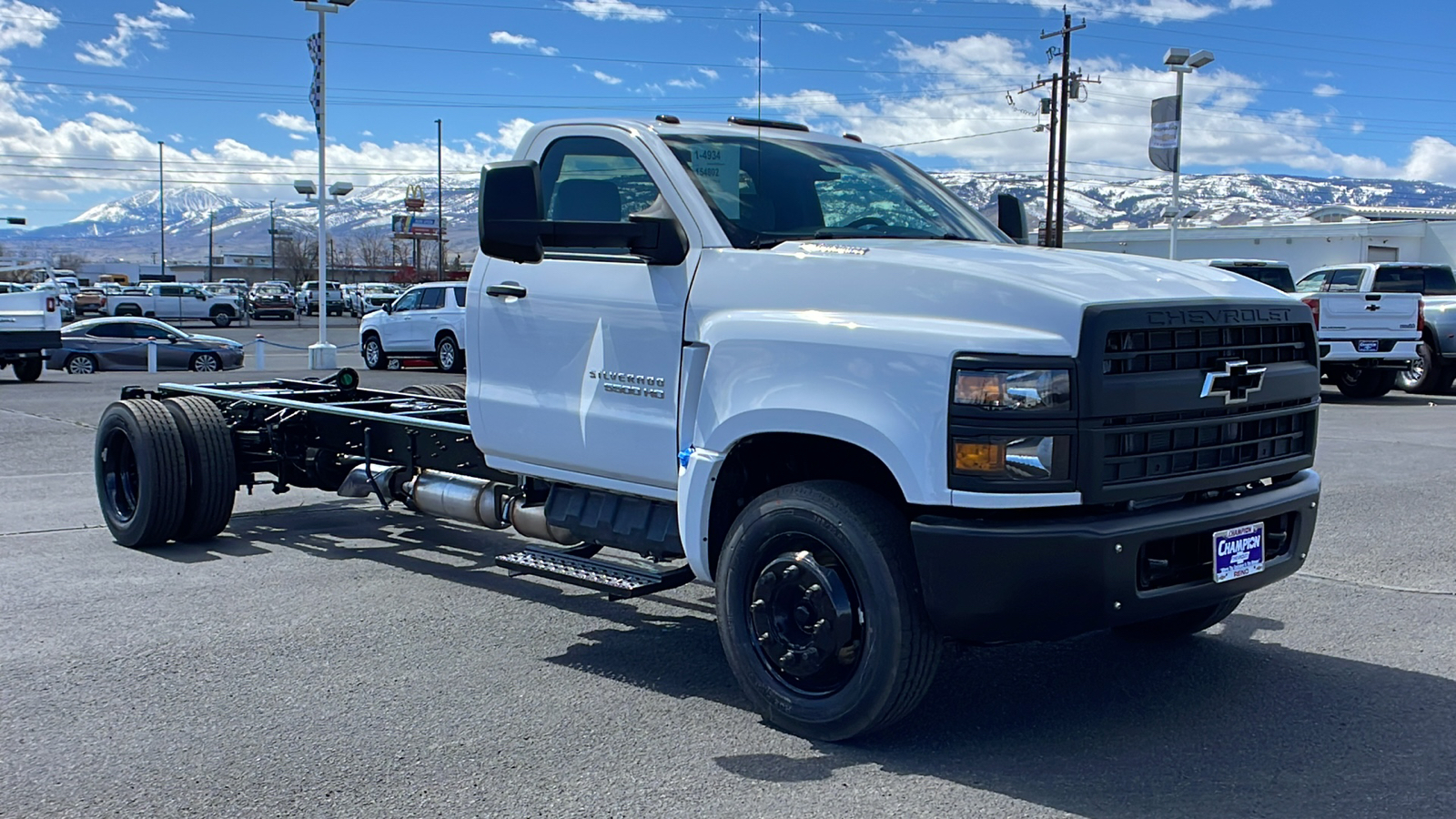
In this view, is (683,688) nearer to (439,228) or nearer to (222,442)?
(222,442)

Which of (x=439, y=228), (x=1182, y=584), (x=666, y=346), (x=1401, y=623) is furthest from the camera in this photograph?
(x=439, y=228)

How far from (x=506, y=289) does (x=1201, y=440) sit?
2.89 metres

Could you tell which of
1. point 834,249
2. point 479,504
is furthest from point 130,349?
point 834,249

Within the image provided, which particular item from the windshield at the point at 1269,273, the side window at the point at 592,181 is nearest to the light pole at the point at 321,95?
the windshield at the point at 1269,273

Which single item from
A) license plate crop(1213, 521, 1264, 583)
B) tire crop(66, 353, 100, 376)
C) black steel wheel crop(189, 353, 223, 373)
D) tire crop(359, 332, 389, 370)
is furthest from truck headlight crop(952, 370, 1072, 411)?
black steel wheel crop(189, 353, 223, 373)

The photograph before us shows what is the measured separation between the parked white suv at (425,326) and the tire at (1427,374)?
17.4m

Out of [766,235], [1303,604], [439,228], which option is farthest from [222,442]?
[439,228]

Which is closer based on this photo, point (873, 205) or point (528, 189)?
point (528, 189)

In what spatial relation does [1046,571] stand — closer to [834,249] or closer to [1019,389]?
Answer: [1019,389]

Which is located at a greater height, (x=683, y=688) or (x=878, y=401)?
(x=878, y=401)

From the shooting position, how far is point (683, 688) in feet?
16.1

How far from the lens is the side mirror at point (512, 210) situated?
15.7ft

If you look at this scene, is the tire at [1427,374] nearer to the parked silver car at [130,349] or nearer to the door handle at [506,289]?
the door handle at [506,289]

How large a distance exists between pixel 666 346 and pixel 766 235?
0.57 m
